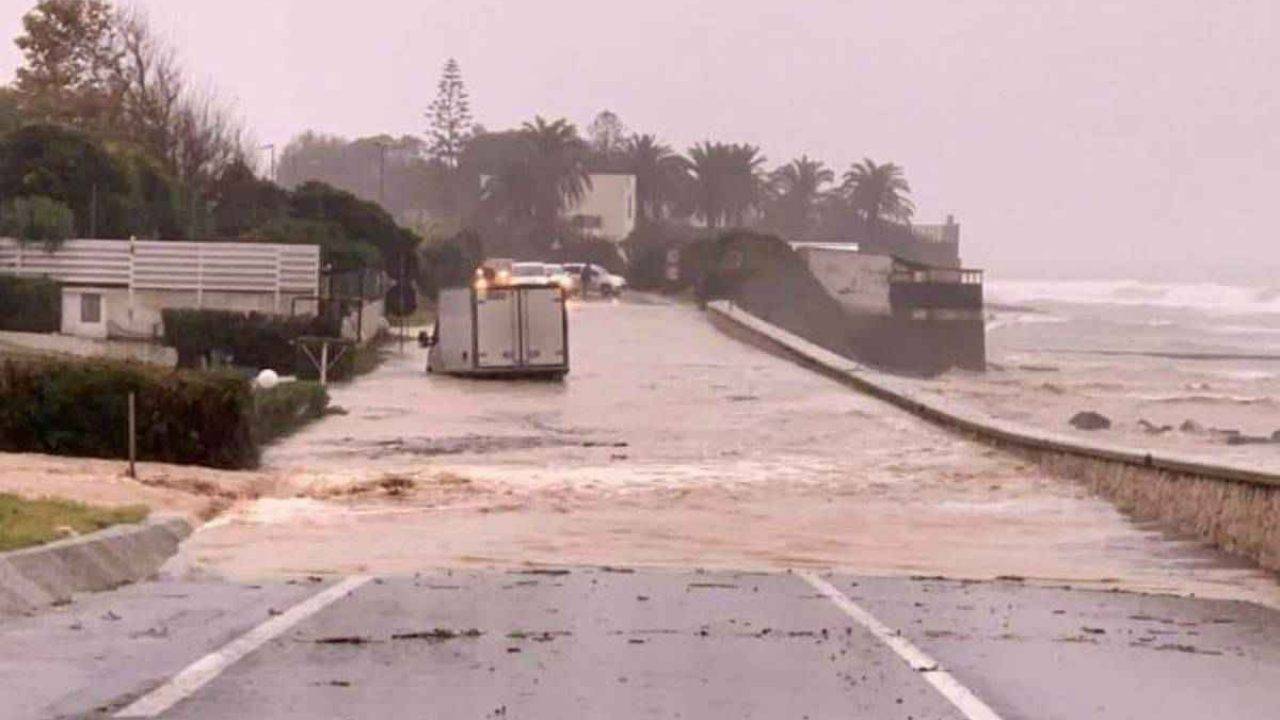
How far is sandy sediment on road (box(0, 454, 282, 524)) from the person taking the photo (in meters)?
22.0

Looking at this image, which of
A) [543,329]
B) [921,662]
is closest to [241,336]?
[543,329]

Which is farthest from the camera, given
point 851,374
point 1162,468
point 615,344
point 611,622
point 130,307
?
point 615,344

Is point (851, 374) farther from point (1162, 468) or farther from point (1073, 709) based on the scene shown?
point (1073, 709)

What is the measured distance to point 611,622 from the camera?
46.6 feet

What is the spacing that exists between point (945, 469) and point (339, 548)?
542 inches

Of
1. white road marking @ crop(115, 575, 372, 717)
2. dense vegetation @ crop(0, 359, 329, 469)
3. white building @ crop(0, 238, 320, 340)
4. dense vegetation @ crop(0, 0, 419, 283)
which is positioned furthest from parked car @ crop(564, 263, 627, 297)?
white road marking @ crop(115, 575, 372, 717)

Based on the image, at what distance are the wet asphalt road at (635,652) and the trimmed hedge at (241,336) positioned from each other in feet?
115

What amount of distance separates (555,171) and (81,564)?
564 ft

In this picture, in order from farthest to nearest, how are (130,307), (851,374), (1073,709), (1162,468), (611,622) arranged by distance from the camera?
1. (130,307)
2. (851,374)
3. (1162,468)
4. (611,622)
5. (1073,709)

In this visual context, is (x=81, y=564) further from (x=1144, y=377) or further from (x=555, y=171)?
(x=555, y=171)

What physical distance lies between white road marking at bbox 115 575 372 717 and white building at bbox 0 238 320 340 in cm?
4633

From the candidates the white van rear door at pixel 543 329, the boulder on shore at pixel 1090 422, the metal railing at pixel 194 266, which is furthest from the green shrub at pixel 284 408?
the metal railing at pixel 194 266

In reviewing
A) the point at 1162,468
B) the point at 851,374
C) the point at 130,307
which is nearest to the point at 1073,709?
the point at 1162,468

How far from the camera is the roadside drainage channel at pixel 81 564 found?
1459cm
